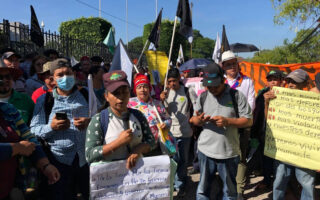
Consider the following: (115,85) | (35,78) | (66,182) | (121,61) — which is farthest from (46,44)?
(115,85)

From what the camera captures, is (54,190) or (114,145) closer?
(114,145)

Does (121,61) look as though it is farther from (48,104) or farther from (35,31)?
(35,31)

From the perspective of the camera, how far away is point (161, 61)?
5129 mm

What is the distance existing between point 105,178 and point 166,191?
58cm

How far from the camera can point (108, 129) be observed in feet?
6.79

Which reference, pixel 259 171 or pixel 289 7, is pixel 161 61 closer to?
pixel 259 171

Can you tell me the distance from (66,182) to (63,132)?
547mm

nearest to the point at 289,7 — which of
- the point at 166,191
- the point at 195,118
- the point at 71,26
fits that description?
the point at 195,118

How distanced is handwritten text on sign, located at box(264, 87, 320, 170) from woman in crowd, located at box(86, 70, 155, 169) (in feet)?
5.80

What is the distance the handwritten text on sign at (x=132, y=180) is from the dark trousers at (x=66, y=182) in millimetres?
706

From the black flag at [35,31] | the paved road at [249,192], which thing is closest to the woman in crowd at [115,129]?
the paved road at [249,192]

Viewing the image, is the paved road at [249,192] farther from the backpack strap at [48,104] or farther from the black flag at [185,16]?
the black flag at [185,16]

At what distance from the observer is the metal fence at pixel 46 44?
718 cm

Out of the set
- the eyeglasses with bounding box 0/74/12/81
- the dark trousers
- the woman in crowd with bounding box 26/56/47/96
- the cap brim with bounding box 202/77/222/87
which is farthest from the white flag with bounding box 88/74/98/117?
the woman in crowd with bounding box 26/56/47/96
